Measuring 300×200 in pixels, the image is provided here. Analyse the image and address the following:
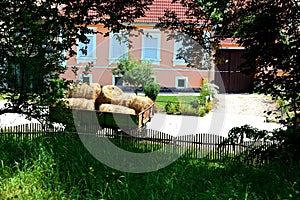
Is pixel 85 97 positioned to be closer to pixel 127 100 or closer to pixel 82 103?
pixel 82 103

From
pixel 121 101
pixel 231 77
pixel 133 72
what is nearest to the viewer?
pixel 121 101

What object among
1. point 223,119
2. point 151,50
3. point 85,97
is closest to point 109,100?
point 85,97

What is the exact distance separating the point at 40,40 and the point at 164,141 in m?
2.76

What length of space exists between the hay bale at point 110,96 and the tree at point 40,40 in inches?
188

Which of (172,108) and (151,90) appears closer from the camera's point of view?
(151,90)

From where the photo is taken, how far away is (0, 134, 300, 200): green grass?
375cm

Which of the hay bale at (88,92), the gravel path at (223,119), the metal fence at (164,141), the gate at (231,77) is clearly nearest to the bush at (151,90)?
the gravel path at (223,119)

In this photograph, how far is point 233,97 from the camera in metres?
20.6

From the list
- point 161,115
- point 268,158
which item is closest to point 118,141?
point 268,158

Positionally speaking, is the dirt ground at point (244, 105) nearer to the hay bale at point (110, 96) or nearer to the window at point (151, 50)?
the window at point (151, 50)

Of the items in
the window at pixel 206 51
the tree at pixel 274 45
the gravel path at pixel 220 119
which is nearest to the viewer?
the tree at pixel 274 45

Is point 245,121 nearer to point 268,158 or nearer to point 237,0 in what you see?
point 237,0

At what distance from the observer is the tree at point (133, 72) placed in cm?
1595

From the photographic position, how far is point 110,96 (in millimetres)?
11945
